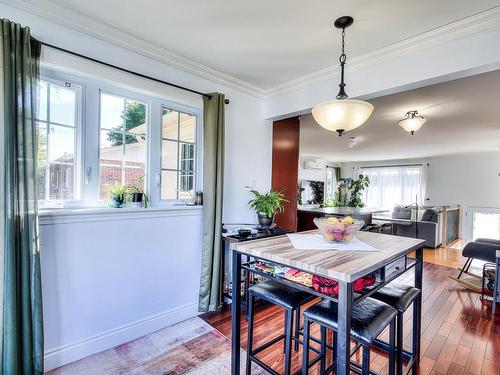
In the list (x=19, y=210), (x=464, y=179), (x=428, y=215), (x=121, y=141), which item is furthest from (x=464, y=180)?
(x=19, y=210)

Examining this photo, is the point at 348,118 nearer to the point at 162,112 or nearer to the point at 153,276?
the point at 162,112

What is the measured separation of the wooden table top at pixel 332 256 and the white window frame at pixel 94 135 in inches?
45.8

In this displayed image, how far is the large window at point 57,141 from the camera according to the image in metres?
1.75

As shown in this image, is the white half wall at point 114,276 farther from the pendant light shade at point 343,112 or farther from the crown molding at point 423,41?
the crown molding at point 423,41

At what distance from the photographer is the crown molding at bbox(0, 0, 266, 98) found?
163cm

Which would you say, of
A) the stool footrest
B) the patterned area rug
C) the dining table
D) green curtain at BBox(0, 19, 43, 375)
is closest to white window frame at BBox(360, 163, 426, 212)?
the stool footrest

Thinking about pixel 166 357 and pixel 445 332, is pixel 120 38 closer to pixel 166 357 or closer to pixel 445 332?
pixel 166 357

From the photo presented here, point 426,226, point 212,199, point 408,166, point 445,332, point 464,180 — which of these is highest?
point 408,166

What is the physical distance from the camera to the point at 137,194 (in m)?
2.14

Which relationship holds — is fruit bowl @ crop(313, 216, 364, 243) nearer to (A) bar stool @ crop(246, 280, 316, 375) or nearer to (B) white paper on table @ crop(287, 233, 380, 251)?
(B) white paper on table @ crop(287, 233, 380, 251)

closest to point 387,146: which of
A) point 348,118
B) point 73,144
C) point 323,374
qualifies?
point 348,118

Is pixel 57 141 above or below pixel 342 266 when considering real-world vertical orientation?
above

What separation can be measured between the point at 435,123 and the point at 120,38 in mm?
4348

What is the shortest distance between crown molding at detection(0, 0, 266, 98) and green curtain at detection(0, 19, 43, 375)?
219 millimetres
